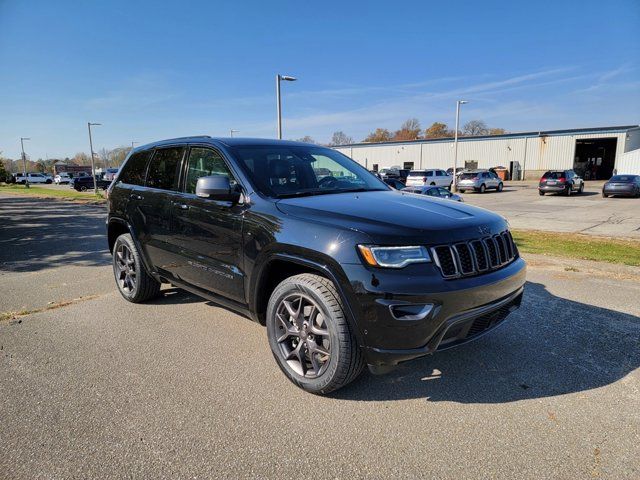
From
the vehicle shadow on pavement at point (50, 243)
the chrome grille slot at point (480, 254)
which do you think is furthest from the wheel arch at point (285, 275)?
the vehicle shadow on pavement at point (50, 243)

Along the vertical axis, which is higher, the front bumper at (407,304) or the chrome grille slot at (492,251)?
the chrome grille slot at (492,251)

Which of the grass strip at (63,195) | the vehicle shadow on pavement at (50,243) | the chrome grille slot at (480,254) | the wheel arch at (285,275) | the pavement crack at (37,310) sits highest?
the chrome grille slot at (480,254)

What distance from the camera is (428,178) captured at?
33.1 meters

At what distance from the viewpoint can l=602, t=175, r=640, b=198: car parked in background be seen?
25.2m

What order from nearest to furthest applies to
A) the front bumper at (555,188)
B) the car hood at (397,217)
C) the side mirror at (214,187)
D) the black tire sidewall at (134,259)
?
1. the car hood at (397,217)
2. the side mirror at (214,187)
3. the black tire sidewall at (134,259)
4. the front bumper at (555,188)

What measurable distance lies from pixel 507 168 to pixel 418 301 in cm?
5185

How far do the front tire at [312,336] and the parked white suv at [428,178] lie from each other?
1148 inches

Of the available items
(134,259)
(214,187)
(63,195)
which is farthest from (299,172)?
(63,195)

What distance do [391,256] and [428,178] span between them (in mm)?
31855

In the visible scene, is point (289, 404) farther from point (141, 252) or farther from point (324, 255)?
point (141, 252)

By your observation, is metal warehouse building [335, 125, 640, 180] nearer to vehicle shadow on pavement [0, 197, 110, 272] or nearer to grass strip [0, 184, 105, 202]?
grass strip [0, 184, 105, 202]

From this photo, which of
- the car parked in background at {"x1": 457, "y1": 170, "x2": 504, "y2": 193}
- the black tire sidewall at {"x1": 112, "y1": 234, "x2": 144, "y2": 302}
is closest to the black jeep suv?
the black tire sidewall at {"x1": 112, "y1": 234, "x2": 144, "y2": 302}

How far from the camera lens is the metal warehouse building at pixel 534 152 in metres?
45.0

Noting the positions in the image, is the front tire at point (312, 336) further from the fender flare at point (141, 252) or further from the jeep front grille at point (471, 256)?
the fender flare at point (141, 252)
